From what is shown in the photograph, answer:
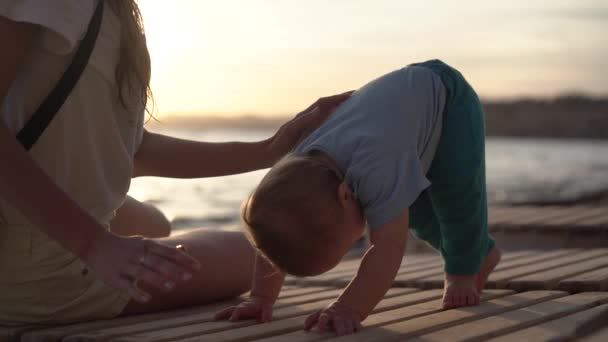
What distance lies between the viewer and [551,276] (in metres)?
3.77

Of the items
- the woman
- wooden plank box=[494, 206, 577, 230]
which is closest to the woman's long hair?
the woman

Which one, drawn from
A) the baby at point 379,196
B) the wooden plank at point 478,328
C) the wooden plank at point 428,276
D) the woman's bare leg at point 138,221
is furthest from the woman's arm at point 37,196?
the wooden plank at point 428,276

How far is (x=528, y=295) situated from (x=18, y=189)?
1950mm

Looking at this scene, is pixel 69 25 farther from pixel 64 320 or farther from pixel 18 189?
pixel 64 320

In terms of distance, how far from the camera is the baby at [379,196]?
2742mm

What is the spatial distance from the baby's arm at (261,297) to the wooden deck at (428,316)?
5 cm

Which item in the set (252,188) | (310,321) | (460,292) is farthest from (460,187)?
(252,188)

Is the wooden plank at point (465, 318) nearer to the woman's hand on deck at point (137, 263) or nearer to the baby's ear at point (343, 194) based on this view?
the baby's ear at point (343, 194)

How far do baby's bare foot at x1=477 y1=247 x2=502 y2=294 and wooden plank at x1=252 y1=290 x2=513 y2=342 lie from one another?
4 cm

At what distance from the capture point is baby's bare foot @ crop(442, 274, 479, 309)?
3.31 metres

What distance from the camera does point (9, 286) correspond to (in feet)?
9.68

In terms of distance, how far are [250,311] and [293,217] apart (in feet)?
1.73

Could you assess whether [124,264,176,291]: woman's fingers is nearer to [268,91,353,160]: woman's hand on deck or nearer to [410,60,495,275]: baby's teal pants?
[268,91,353,160]: woman's hand on deck

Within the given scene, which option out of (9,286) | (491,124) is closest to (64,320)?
(9,286)
